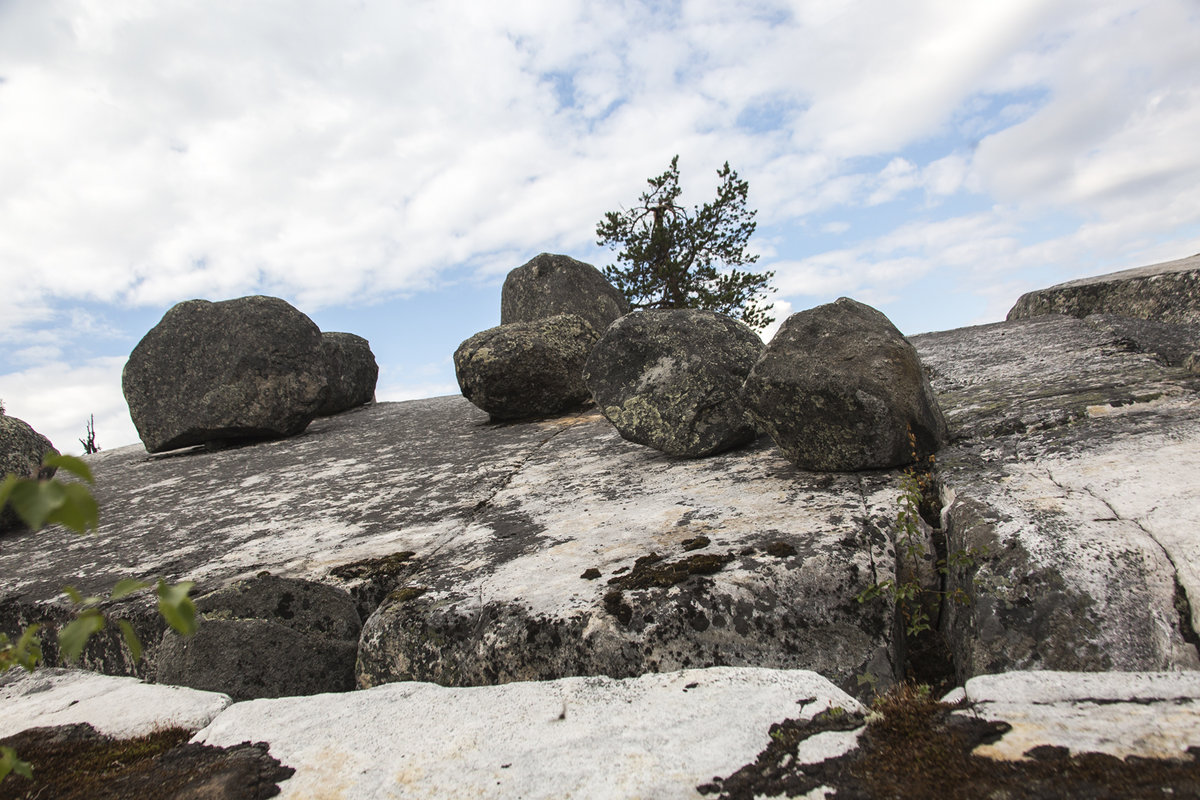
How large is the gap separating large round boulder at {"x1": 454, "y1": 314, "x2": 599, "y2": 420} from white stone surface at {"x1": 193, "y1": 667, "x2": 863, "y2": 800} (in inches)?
150

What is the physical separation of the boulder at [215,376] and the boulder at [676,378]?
3891 mm

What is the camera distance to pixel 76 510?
777 millimetres

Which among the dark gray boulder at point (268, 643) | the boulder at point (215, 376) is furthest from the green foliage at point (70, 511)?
the boulder at point (215, 376)

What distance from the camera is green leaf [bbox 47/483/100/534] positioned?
2.51 ft

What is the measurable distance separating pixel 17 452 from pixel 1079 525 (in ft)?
20.3

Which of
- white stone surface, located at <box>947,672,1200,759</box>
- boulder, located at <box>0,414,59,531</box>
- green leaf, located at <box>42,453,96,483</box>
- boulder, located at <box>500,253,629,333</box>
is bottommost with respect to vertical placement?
white stone surface, located at <box>947,672,1200,759</box>

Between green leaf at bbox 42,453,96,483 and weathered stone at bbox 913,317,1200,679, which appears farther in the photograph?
weathered stone at bbox 913,317,1200,679

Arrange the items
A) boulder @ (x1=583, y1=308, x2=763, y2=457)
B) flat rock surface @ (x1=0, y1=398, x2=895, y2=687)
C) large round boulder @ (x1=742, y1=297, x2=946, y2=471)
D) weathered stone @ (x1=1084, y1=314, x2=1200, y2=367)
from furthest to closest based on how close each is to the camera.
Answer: weathered stone @ (x1=1084, y1=314, x2=1200, y2=367), boulder @ (x1=583, y1=308, x2=763, y2=457), large round boulder @ (x1=742, y1=297, x2=946, y2=471), flat rock surface @ (x1=0, y1=398, x2=895, y2=687)

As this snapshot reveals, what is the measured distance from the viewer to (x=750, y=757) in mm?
1538

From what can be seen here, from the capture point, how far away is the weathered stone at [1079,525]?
6.06 ft

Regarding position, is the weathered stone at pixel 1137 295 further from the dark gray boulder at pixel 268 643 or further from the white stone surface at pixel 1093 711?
the dark gray boulder at pixel 268 643

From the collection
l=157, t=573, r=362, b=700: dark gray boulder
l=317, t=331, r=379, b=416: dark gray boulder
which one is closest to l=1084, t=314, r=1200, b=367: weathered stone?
l=157, t=573, r=362, b=700: dark gray boulder

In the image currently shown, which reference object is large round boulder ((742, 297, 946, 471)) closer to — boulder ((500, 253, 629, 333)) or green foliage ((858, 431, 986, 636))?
green foliage ((858, 431, 986, 636))

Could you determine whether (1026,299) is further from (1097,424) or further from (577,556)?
(577,556)
